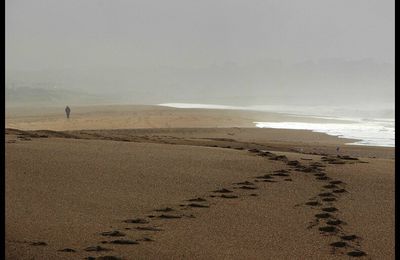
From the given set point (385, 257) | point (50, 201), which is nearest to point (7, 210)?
point (50, 201)

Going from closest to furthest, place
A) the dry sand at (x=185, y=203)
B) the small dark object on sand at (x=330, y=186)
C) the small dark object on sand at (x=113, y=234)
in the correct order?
the dry sand at (x=185, y=203)
the small dark object on sand at (x=113, y=234)
the small dark object on sand at (x=330, y=186)

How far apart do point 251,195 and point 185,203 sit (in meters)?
0.85

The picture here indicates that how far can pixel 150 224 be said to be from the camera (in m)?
4.42

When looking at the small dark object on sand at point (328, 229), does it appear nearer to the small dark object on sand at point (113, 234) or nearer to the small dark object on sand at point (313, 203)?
the small dark object on sand at point (313, 203)

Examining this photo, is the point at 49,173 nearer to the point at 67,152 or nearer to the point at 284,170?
the point at 67,152

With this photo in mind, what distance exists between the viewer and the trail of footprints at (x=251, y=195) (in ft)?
12.5

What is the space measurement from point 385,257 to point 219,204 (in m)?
1.98

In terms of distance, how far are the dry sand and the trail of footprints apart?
0.07ft

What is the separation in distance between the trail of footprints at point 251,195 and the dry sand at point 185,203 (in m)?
0.02

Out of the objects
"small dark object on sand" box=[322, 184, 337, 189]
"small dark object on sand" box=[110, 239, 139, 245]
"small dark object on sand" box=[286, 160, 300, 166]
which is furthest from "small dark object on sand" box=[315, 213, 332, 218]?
"small dark object on sand" box=[286, 160, 300, 166]

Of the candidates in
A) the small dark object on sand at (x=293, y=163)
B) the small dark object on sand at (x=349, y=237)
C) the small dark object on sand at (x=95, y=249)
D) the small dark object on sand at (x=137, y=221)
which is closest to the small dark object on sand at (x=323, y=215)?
the small dark object on sand at (x=349, y=237)

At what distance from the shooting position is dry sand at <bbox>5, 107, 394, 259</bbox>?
3.78 m

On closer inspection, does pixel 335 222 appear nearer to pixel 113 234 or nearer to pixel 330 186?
pixel 330 186

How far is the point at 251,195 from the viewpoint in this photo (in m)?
5.68
